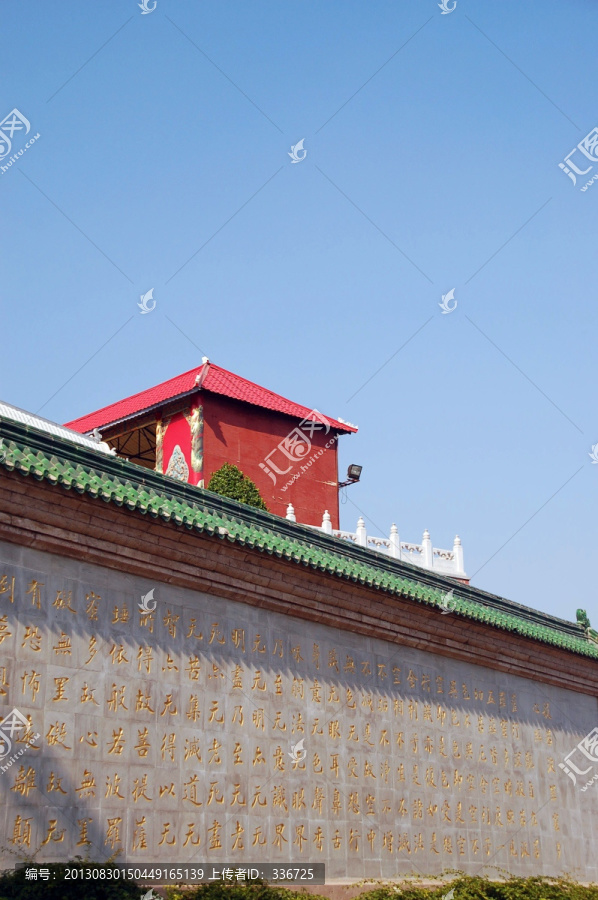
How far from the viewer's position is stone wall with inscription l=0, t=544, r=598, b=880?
27.9 feet

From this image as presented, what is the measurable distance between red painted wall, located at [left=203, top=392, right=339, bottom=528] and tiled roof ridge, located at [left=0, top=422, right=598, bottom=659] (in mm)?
7799

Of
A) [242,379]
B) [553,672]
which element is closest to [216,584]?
[553,672]

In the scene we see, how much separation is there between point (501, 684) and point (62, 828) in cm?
763

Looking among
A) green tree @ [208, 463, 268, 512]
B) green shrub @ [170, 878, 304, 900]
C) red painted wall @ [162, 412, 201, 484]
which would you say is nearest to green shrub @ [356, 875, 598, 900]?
green shrub @ [170, 878, 304, 900]

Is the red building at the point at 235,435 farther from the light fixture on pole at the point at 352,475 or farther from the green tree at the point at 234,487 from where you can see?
the green tree at the point at 234,487

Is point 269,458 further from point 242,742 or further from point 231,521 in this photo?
point 242,742

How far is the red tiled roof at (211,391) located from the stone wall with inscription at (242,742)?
9.51m

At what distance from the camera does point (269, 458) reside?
22.3m

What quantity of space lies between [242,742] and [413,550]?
13263 mm

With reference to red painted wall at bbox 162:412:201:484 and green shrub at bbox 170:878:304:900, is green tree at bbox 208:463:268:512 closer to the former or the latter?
red painted wall at bbox 162:412:201:484

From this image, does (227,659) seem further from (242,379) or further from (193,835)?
(242,379)

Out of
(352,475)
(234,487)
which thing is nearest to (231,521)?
(234,487)

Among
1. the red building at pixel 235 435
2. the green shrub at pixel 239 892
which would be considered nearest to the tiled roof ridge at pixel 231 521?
the green shrub at pixel 239 892

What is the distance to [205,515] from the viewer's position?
1020 centimetres
